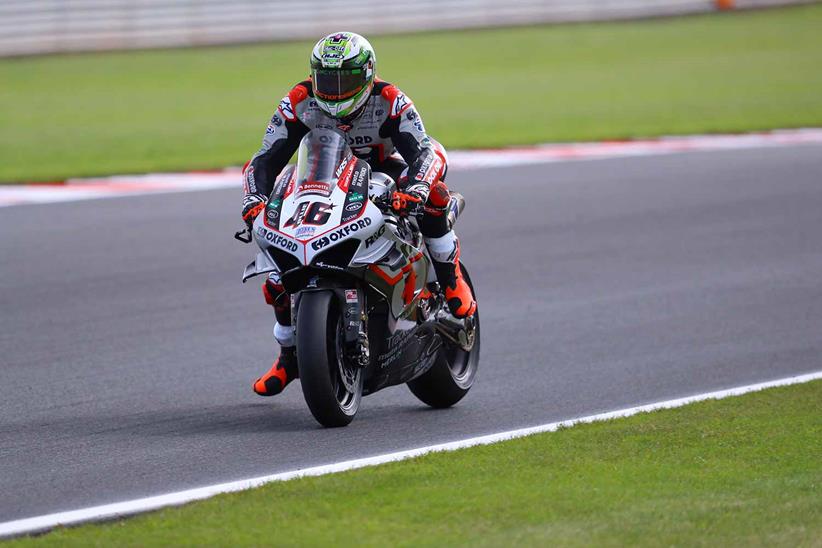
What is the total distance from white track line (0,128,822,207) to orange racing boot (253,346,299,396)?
773cm

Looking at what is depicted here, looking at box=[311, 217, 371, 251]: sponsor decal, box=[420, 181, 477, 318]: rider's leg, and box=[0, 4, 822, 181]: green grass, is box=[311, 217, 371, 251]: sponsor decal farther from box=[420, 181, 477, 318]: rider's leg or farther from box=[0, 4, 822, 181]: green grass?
box=[0, 4, 822, 181]: green grass

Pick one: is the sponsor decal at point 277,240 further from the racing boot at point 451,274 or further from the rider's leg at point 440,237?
the racing boot at point 451,274

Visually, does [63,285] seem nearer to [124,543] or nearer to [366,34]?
[124,543]

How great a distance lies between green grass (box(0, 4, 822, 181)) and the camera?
19.7 meters

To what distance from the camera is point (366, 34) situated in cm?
3219

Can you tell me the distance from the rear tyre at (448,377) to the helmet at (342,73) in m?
1.31

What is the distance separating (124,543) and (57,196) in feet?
34.4

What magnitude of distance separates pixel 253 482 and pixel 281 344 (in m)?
1.75

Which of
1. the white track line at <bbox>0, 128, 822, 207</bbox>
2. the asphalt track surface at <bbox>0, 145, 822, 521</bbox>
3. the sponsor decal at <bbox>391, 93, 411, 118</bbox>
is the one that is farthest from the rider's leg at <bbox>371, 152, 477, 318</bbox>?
the white track line at <bbox>0, 128, 822, 207</bbox>

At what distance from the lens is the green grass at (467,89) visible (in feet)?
64.6

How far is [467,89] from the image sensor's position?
26172mm

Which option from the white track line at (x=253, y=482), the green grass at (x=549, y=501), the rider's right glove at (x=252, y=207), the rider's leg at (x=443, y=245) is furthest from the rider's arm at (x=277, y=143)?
the green grass at (x=549, y=501)

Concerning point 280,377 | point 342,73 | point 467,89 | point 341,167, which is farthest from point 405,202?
point 467,89

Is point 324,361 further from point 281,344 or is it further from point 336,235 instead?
point 281,344
